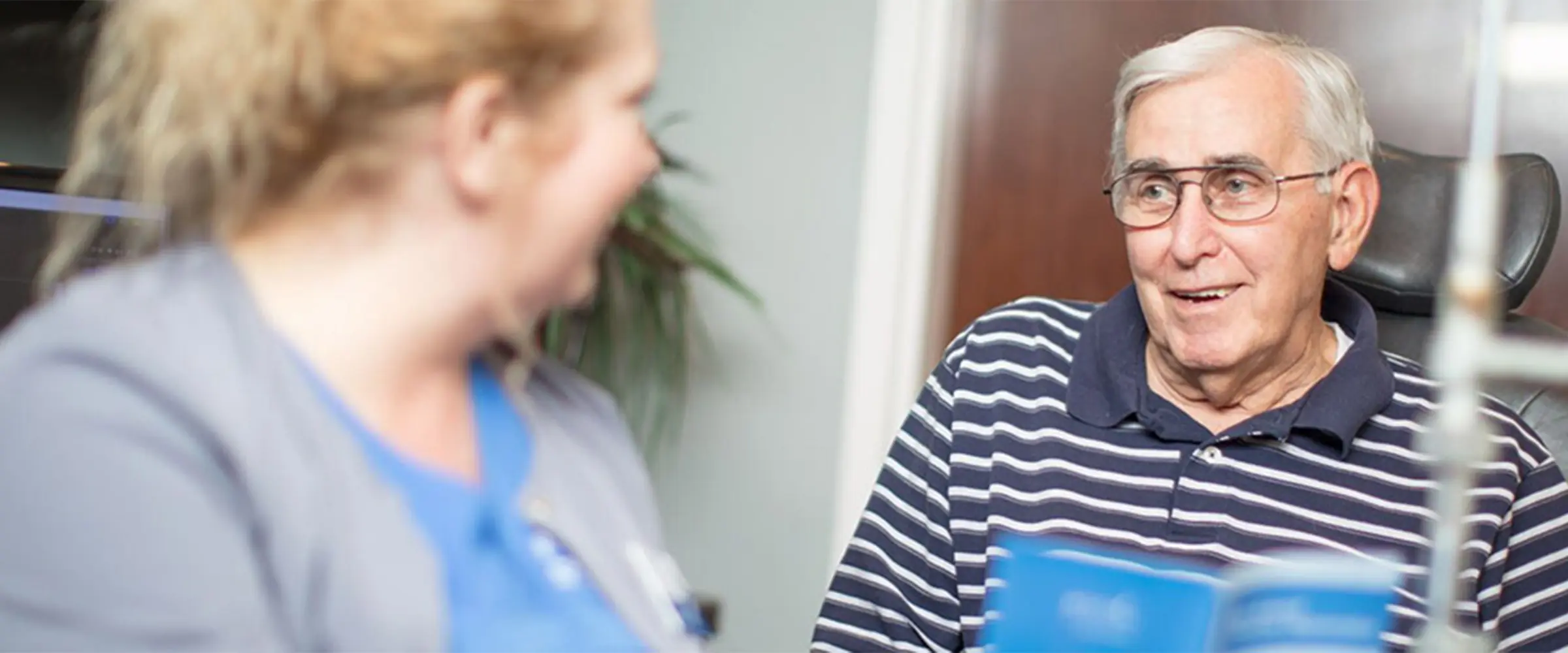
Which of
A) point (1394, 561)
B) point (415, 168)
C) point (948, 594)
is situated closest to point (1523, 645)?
point (1394, 561)

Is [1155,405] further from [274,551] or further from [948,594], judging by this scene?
[274,551]

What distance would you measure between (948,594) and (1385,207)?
683 mm

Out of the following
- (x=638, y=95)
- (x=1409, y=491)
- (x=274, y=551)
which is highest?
(x=638, y=95)

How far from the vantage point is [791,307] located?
259 cm

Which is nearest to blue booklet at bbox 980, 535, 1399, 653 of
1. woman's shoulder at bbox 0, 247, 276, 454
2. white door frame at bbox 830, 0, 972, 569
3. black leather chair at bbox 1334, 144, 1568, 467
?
woman's shoulder at bbox 0, 247, 276, 454

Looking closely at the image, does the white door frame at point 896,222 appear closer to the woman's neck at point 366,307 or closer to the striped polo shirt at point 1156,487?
the striped polo shirt at point 1156,487

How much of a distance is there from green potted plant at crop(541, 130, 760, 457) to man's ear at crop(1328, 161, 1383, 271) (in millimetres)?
881

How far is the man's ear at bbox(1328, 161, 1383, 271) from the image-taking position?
1604 mm

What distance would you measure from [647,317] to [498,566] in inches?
61.7

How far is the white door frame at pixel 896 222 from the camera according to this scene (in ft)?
8.36

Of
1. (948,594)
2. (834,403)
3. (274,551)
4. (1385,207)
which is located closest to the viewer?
(274,551)

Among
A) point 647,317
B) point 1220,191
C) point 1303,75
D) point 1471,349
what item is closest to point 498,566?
point 1471,349

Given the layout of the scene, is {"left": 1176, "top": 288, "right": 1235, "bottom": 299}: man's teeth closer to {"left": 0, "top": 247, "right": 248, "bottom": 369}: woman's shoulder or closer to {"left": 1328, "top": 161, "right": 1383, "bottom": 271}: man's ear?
{"left": 1328, "top": 161, "right": 1383, "bottom": 271}: man's ear

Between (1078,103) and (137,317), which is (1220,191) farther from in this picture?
(137,317)
